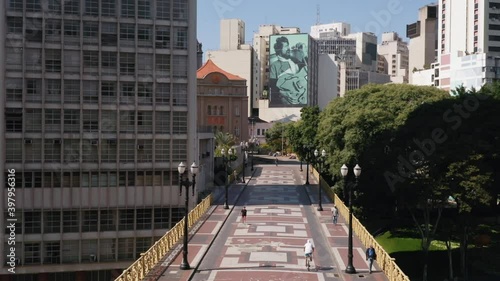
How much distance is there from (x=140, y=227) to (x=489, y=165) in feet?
91.3

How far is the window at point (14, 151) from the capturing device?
45.7m

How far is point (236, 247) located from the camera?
32.9 metres

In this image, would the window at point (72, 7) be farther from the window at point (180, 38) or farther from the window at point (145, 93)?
the window at point (180, 38)

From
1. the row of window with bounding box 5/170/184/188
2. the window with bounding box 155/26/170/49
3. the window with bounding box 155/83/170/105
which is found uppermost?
the window with bounding box 155/26/170/49

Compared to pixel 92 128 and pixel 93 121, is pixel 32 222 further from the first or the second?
pixel 93 121

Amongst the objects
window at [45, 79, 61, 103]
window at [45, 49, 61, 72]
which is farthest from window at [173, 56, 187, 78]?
window at [45, 79, 61, 103]

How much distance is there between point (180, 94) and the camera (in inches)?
1940

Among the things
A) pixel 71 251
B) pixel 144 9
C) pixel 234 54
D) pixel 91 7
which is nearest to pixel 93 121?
pixel 91 7

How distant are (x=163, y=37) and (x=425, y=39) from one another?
156386 mm

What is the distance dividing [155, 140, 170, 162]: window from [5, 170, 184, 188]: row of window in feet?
3.64

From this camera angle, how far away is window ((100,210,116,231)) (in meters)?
47.2

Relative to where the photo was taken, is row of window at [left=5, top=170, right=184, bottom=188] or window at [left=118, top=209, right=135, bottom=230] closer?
row of window at [left=5, top=170, right=184, bottom=188]

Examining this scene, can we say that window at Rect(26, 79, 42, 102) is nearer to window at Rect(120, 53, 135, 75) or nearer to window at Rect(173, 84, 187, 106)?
window at Rect(120, 53, 135, 75)

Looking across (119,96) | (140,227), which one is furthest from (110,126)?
(140,227)
